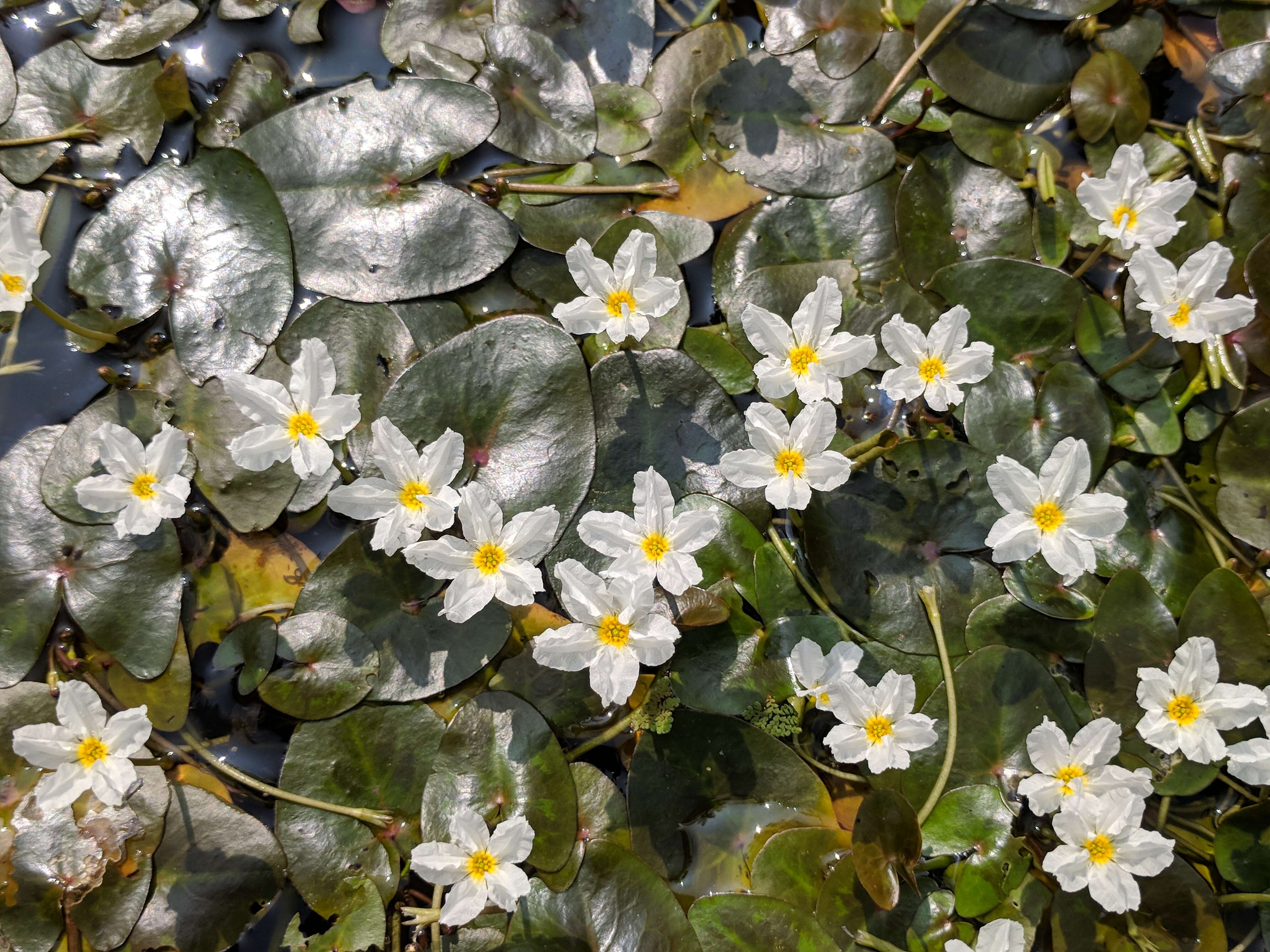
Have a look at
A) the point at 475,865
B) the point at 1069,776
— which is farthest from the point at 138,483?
the point at 1069,776

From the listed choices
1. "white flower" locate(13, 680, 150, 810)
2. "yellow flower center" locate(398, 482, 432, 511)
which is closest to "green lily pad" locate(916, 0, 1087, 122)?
"yellow flower center" locate(398, 482, 432, 511)

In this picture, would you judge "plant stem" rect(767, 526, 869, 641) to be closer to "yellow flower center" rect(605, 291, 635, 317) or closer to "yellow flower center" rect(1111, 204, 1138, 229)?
"yellow flower center" rect(605, 291, 635, 317)

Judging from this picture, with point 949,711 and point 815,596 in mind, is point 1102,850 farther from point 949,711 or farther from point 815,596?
point 815,596

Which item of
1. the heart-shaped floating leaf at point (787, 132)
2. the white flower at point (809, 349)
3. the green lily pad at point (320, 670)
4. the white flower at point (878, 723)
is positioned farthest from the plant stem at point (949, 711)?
the green lily pad at point (320, 670)

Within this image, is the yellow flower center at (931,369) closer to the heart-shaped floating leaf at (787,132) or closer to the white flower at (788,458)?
the white flower at (788,458)

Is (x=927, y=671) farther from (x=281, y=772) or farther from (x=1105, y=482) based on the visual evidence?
(x=281, y=772)

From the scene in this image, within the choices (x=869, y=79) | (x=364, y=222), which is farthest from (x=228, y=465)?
(x=869, y=79)
